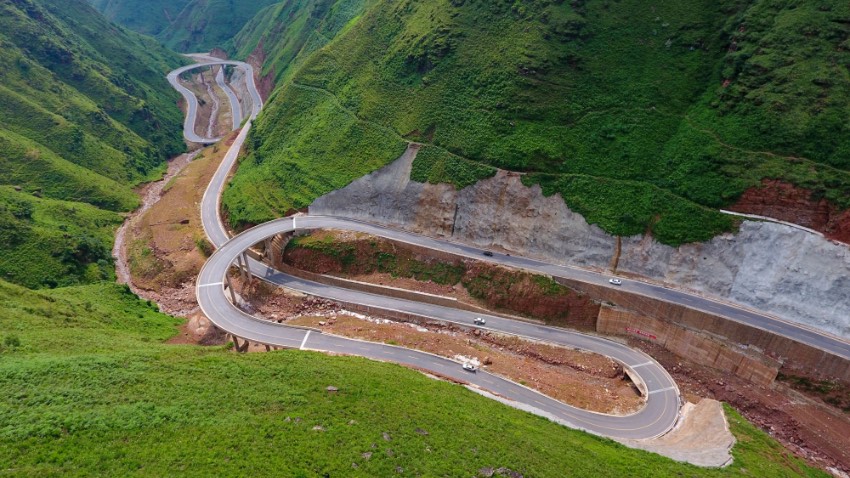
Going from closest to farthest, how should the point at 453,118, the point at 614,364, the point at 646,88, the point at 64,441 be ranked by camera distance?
the point at 64,441
the point at 614,364
the point at 646,88
the point at 453,118

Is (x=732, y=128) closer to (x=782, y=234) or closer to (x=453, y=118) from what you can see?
(x=782, y=234)

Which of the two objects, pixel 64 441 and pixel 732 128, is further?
pixel 732 128

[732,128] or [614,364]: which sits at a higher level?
[732,128]

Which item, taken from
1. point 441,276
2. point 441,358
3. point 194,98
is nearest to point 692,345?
point 441,358

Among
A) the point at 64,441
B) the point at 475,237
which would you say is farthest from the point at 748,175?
the point at 64,441

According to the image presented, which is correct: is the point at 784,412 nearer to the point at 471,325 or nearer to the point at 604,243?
the point at 604,243

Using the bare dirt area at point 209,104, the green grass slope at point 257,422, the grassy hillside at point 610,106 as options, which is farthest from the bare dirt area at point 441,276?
the bare dirt area at point 209,104

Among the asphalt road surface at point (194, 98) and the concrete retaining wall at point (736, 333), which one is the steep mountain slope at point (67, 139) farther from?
the concrete retaining wall at point (736, 333)
